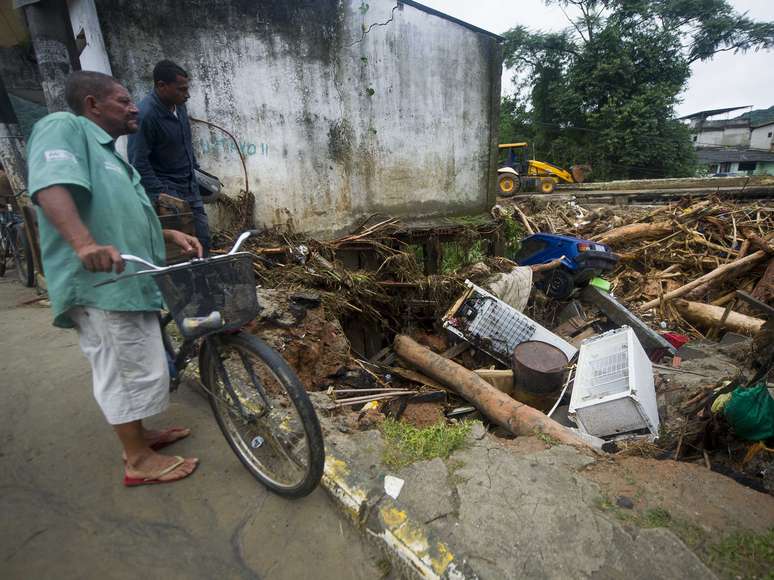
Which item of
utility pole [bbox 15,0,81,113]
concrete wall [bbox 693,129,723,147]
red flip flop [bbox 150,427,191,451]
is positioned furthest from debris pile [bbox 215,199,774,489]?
concrete wall [bbox 693,129,723,147]

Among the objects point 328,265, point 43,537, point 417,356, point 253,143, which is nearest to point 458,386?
point 417,356

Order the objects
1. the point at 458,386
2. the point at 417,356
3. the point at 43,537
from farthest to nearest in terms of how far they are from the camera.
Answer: the point at 417,356 < the point at 458,386 < the point at 43,537

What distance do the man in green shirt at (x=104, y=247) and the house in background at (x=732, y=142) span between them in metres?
40.1

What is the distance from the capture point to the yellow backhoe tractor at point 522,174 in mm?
16969

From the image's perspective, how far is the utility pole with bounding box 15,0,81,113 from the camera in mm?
4020

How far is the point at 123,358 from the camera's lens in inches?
71.7

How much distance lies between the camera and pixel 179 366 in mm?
2312

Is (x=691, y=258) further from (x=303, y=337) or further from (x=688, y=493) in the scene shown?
(x=303, y=337)

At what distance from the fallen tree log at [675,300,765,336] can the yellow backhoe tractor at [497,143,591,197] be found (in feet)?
36.9

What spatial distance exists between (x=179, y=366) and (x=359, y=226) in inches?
186

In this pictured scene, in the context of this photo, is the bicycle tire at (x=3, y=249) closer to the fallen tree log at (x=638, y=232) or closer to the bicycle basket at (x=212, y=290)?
the bicycle basket at (x=212, y=290)

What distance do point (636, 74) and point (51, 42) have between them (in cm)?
2759

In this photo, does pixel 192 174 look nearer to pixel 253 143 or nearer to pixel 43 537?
pixel 253 143

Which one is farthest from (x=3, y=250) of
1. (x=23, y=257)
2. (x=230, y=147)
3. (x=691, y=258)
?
(x=691, y=258)
